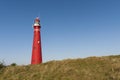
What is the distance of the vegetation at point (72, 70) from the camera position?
1559cm

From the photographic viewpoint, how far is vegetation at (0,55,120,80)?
15.6m

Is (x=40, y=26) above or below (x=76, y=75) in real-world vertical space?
above

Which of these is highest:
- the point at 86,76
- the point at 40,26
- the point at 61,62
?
the point at 40,26

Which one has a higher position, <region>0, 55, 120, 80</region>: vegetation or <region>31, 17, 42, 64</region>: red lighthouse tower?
<region>31, 17, 42, 64</region>: red lighthouse tower

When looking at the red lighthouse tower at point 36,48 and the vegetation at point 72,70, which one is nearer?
the vegetation at point 72,70

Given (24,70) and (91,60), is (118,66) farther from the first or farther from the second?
(24,70)

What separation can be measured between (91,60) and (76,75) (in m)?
3.47

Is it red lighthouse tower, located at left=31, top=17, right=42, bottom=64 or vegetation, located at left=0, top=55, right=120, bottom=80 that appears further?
red lighthouse tower, located at left=31, top=17, right=42, bottom=64

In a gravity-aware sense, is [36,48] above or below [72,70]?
above

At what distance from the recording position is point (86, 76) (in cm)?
1546

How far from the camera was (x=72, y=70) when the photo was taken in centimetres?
1694

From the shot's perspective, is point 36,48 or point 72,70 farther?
point 36,48

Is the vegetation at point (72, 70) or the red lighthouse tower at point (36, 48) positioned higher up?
the red lighthouse tower at point (36, 48)

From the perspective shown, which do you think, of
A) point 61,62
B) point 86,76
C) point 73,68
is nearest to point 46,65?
point 61,62
